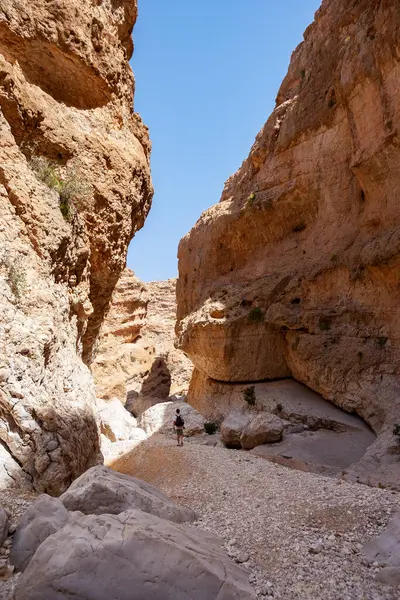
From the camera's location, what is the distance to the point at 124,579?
303 cm

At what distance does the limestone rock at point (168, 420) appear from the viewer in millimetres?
19047

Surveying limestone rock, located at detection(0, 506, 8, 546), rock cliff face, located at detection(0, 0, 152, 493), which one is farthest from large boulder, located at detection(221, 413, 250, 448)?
limestone rock, located at detection(0, 506, 8, 546)

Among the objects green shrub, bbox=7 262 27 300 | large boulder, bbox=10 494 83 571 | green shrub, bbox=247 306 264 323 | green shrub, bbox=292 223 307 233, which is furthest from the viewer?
green shrub, bbox=292 223 307 233

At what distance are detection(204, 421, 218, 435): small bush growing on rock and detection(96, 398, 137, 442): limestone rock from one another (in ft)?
13.2

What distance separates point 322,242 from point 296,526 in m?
16.6

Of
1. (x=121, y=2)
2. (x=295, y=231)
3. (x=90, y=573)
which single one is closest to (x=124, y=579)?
(x=90, y=573)

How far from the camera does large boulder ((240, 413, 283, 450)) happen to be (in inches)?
579

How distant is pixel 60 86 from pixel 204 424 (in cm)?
1599

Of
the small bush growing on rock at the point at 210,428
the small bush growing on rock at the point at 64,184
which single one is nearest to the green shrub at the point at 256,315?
the small bush growing on rock at the point at 210,428

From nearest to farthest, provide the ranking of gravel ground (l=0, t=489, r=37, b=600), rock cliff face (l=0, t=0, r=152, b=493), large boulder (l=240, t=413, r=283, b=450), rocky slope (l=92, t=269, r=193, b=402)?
gravel ground (l=0, t=489, r=37, b=600) < rock cliff face (l=0, t=0, r=152, b=493) < large boulder (l=240, t=413, r=283, b=450) < rocky slope (l=92, t=269, r=193, b=402)

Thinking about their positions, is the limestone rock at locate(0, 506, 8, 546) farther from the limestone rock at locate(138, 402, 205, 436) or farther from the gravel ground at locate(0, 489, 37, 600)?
the limestone rock at locate(138, 402, 205, 436)

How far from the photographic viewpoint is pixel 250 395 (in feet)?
64.3

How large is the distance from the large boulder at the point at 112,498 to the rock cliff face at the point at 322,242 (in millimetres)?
8430

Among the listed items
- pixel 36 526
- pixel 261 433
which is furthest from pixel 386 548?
pixel 261 433
